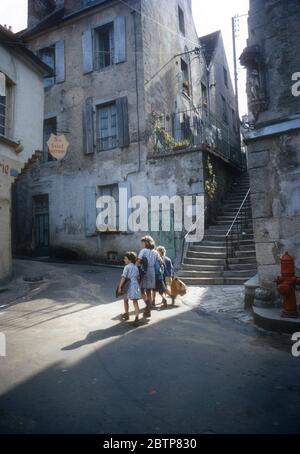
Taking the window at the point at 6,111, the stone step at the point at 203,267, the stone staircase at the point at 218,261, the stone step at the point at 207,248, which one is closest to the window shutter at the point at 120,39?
the window at the point at 6,111

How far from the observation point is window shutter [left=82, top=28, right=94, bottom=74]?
50.5 feet

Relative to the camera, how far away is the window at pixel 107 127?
1508cm

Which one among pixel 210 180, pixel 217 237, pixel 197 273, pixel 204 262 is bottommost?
pixel 197 273

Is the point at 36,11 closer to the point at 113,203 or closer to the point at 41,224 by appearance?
the point at 41,224

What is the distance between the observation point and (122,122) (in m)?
14.6

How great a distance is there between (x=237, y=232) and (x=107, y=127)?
291 inches

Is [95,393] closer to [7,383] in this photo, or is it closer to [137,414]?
[137,414]

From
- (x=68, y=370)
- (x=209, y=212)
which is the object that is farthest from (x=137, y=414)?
(x=209, y=212)

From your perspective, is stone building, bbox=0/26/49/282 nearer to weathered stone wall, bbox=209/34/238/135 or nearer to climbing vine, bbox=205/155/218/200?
climbing vine, bbox=205/155/218/200

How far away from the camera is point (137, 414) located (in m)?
3.06

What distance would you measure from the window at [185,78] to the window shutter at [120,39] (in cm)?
404

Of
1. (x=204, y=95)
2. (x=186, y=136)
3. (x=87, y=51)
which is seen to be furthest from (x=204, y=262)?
(x=204, y=95)

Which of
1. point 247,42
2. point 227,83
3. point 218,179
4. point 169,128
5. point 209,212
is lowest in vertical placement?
point 209,212
